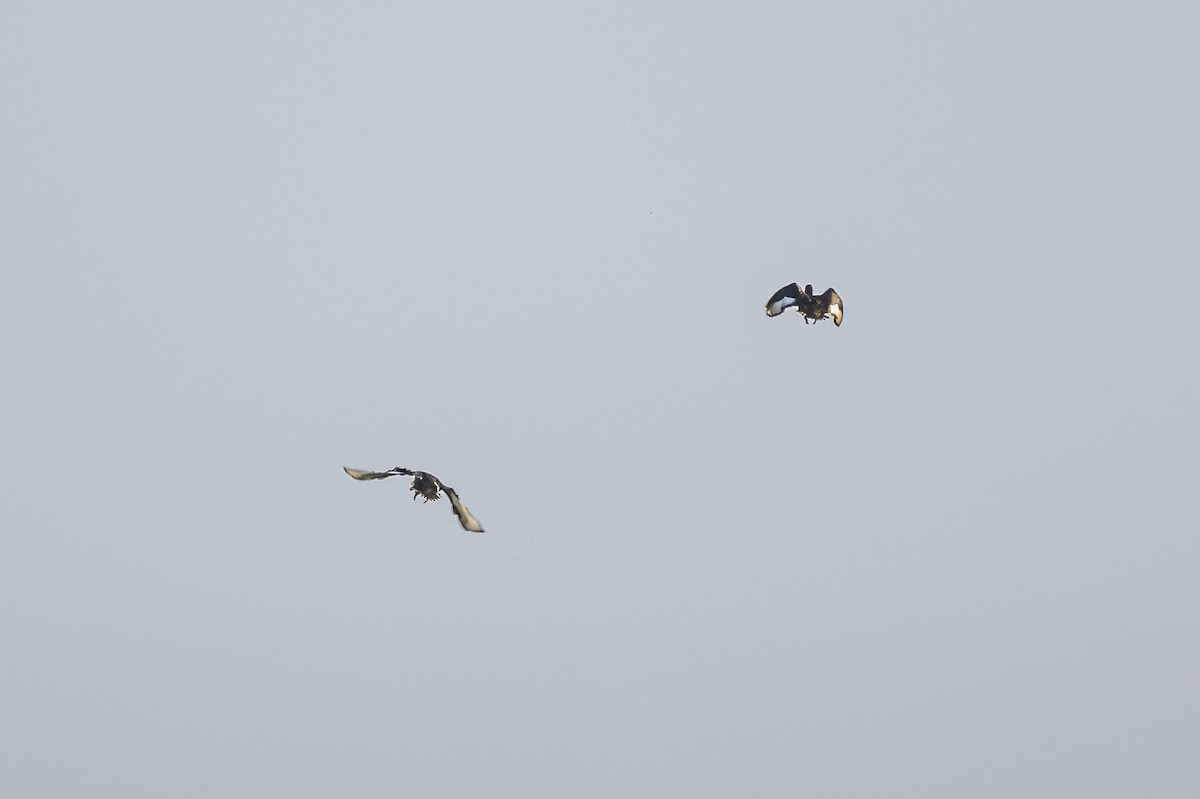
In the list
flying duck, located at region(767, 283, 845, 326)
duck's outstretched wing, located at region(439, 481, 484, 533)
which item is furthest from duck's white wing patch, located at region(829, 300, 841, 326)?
duck's outstretched wing, located at region(439, 481, 484, 533)

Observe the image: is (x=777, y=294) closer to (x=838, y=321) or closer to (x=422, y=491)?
(x=838, y=321)

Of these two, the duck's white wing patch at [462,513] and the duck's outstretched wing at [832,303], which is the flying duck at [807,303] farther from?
the duck's white wing patch at [462,513]

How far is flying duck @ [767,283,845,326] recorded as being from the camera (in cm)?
5078

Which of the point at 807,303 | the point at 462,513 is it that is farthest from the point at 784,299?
the point at 462,513

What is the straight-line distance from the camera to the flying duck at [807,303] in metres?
50.8

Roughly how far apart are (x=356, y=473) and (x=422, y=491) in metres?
2.57

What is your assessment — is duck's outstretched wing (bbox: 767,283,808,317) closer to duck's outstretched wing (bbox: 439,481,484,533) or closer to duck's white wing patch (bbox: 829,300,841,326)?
duck's white wing patch (bbox: 829,300,841,326)

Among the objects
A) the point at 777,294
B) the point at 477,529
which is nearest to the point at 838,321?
the point at 777,294

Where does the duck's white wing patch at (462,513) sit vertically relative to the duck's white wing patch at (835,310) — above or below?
below

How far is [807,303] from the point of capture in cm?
5134

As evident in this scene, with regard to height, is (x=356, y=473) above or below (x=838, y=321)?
below

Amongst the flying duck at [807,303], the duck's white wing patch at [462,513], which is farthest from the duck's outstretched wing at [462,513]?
the flying duck at [807,303]

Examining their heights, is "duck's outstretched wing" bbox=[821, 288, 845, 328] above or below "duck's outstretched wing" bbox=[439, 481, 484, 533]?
above

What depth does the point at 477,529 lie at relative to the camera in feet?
170
